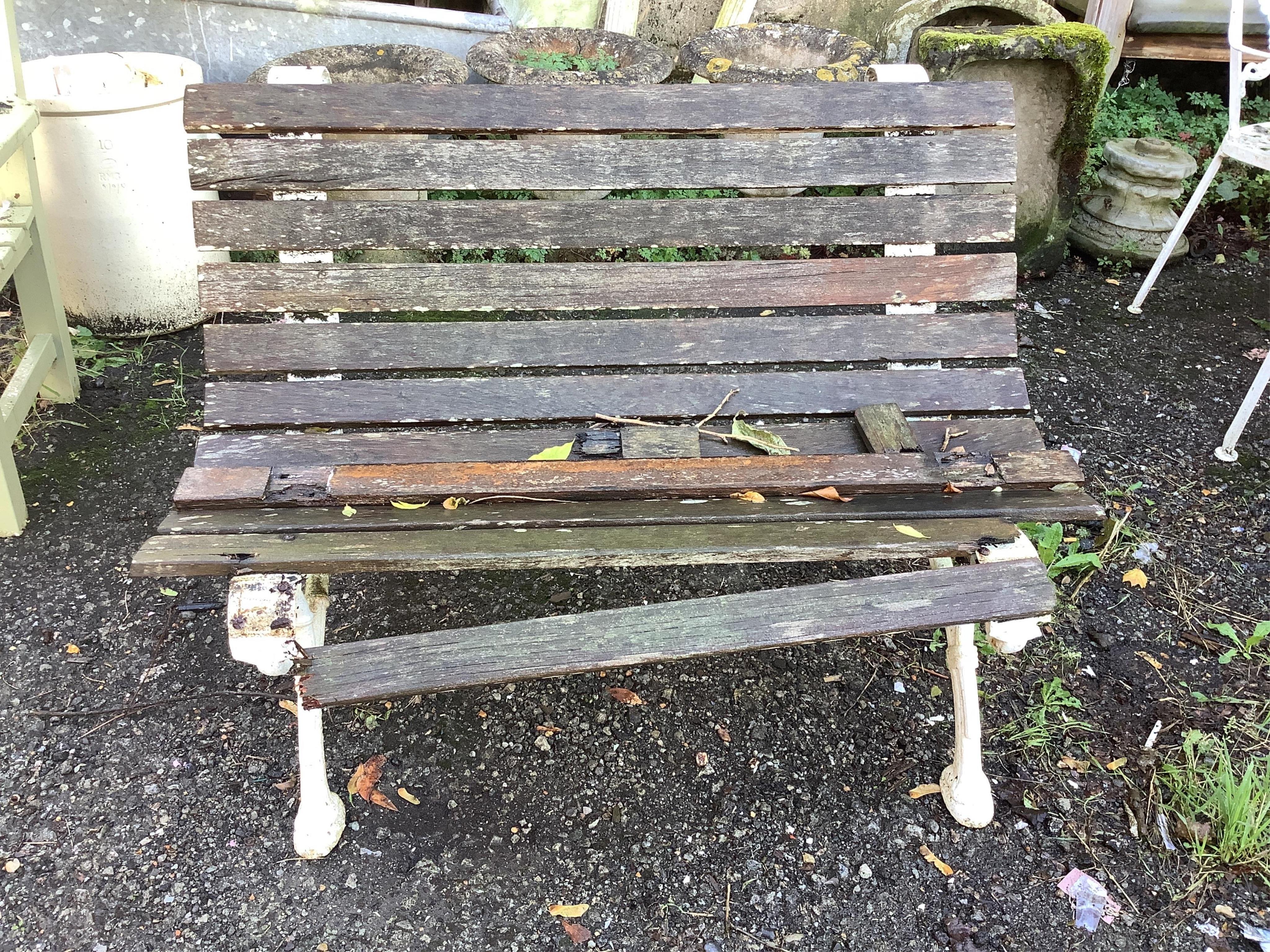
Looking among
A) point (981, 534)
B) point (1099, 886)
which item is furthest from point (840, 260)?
point (1099, 886)

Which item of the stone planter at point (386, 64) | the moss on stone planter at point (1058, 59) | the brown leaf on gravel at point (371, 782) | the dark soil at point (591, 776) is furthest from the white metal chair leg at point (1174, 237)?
the brown leaf on gravel at point (371, 782)

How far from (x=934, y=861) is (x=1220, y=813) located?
2.02ft

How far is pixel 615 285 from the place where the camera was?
228cm

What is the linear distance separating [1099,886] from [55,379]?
3.30 m

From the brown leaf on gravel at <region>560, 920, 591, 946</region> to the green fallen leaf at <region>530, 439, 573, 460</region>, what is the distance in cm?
96

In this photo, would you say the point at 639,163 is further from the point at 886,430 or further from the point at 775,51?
the point at 775,51

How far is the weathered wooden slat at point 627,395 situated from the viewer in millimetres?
2232

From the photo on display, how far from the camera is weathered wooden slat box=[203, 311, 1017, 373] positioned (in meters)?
2.27

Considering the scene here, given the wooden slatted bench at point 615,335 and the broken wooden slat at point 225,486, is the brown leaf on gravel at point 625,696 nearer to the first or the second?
the wooden slatted bench at point 615,335

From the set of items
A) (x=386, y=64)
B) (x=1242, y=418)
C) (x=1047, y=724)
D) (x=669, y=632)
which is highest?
(x=386, y=64)

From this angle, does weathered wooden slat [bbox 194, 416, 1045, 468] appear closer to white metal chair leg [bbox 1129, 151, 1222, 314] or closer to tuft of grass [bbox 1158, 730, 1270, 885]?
tuft of grass [bbox 1158, 730, 1270, 885]

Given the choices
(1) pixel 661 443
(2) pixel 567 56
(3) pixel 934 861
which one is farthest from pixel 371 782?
(2) pixel 567 56

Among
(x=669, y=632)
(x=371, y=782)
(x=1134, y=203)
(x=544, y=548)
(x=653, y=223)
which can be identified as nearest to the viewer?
(x=669, y=632)

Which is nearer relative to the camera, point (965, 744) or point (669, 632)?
point (669, 632)
